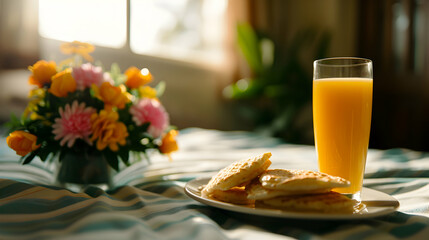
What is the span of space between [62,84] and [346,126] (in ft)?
2.15

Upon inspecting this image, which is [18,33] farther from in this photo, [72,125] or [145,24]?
[72,125]

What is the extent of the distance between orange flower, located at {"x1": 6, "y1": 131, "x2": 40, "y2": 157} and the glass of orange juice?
0.67 m

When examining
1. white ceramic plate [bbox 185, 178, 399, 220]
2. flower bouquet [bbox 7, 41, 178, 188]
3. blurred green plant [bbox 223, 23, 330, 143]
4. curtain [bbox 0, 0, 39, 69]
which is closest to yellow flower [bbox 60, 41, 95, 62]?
flower bouquet [bbox 7, 41, 178, 188]

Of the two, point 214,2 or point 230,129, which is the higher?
point 214,2

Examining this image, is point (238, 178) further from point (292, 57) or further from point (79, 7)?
point (292, 57)

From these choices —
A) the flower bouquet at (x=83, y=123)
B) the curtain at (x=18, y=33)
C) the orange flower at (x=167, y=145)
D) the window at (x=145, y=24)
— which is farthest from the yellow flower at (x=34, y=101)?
A: the window at (x=145, y=24)

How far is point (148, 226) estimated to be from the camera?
590mm

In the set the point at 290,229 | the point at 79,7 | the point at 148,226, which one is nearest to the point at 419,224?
the point at 290,229

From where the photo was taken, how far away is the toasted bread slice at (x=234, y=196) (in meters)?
0.66

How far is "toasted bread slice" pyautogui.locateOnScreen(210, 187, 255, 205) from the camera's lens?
663 mm

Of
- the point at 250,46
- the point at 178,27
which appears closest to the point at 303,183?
the point at 250,46

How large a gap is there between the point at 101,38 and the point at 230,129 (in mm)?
1636

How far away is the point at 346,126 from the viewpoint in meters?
0.83

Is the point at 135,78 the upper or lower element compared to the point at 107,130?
upper
